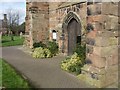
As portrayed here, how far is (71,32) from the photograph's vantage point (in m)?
15.1

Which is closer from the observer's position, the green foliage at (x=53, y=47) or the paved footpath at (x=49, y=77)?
the paved footpath at (x=49, y=77)

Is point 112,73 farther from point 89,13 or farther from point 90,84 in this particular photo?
point 89,13

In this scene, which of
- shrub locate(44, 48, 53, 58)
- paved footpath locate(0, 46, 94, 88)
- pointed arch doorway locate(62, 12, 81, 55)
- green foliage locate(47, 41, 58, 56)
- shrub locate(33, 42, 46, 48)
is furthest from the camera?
shrub locate(33, 42, 46, 48)

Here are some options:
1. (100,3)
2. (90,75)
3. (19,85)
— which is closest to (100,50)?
(90,75)

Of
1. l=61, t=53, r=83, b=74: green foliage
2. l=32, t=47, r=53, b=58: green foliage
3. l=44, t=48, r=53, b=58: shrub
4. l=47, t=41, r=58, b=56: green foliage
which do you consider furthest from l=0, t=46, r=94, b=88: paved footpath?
l=47, t=41, r=58, b=56: green foliage

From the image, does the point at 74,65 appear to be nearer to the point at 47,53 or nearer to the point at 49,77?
the point at 49,77

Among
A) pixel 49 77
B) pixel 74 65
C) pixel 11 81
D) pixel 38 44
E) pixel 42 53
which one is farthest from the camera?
pixel 38 44

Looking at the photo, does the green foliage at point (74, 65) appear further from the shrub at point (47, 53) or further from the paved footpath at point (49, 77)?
the shrub at point (47, 53)

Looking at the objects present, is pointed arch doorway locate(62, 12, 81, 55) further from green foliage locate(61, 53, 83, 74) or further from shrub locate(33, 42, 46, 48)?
green foliage locate(61, 53, 83, 74)

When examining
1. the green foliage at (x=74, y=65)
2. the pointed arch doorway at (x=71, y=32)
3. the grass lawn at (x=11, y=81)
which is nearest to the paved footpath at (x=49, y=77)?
the green foliage at (x=74, y=65)

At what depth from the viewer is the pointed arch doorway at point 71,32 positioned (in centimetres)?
1434

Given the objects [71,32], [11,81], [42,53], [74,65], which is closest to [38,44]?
[42,53]

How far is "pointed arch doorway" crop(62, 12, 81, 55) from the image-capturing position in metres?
14.3

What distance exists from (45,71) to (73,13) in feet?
17.0
